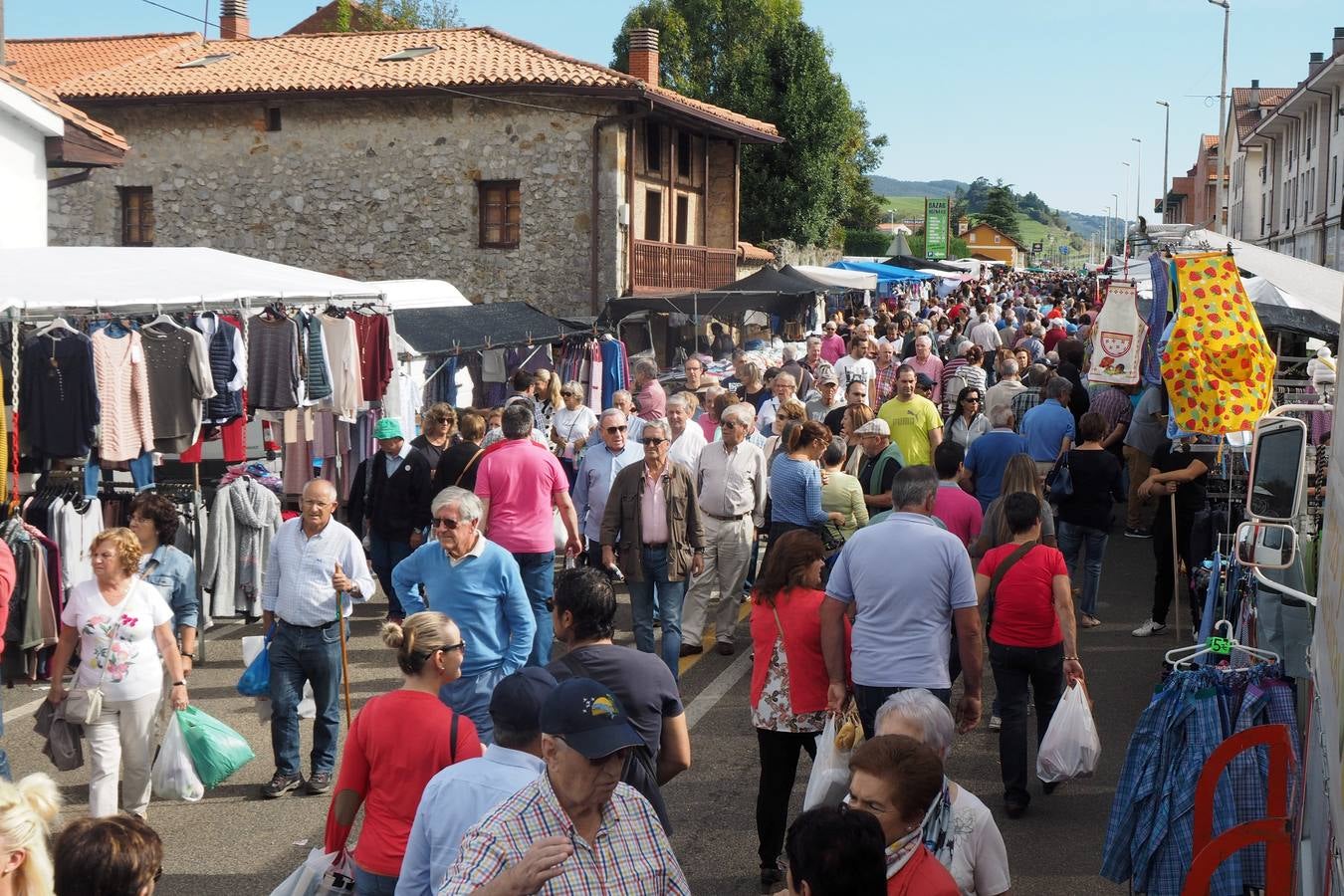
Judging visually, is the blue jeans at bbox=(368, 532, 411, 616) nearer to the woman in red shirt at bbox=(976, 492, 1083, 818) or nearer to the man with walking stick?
the man with walking stick

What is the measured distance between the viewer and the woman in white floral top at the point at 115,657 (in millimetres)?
6418

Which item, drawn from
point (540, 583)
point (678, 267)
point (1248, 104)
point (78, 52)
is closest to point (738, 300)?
point (678, 267)

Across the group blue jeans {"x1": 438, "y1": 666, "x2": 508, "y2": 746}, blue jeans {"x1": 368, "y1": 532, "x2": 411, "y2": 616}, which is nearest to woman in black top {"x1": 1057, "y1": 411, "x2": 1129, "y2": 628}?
blue jeans {"x1": 368, "y1": 532, "x2": 411, "y2": 616}

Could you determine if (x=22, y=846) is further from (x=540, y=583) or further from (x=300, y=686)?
(x=540, y=583)

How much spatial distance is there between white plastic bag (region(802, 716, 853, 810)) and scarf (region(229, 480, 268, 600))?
5759mm

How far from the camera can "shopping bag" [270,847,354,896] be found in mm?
4418

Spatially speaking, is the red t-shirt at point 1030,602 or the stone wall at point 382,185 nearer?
the red t-shirt at point 1030,602

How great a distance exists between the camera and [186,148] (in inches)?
1113

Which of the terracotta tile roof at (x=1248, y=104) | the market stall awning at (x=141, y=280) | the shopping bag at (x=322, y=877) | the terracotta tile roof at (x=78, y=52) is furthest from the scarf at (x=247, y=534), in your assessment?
the terracotta tile roof at (x=1248, y=104)

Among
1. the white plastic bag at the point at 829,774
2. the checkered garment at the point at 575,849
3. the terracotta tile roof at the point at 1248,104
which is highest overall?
the terracotta tile roof at the point at 1248,104

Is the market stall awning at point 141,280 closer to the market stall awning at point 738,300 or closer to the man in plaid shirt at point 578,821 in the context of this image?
the man in plaid shirt at point 578,821

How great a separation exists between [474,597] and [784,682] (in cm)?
147

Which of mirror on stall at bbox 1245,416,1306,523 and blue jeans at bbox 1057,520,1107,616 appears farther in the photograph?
blue jeans at bbox 1057,520,1107,616

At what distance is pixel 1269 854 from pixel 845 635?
2.05 m
